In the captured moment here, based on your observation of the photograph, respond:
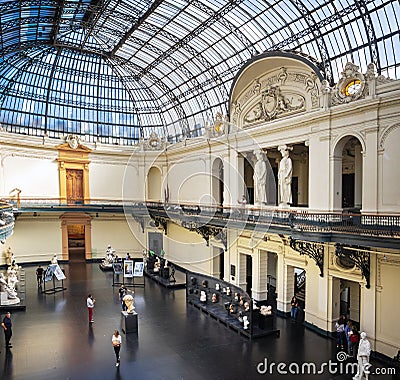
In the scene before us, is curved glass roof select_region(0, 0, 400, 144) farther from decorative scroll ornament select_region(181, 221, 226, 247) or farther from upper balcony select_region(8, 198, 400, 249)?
decorative scroll ornament select_region(181, 221, 226, 247)

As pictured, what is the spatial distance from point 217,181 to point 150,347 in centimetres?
1456

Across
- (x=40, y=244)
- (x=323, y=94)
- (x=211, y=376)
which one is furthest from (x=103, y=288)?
(x=323, y=94)

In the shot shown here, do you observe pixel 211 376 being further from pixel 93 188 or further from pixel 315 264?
pixel 93 188

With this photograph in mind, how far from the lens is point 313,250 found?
1644 cm

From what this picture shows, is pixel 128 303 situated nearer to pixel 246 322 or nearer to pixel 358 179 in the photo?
pixel 246 322

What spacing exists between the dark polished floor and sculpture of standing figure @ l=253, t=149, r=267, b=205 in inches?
270

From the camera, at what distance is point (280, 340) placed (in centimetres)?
1566

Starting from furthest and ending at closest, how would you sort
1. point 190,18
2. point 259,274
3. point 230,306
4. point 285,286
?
point 190,18
point 259,274
point 285,286
point 230,306

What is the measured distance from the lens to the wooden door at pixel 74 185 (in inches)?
1280

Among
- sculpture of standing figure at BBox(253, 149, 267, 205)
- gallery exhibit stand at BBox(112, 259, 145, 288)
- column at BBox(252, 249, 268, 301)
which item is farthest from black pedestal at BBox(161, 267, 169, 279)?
sculpture of standing figure at BBox(253, 149, 267, 205)

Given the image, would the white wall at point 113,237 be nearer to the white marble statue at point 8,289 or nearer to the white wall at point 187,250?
the white wall at point 187,250

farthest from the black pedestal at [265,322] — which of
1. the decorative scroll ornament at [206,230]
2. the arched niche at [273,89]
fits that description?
the arched niche at [273,89]

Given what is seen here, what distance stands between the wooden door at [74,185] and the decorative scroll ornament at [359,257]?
968 inches

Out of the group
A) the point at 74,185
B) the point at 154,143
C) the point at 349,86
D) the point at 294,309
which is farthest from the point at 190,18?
the point at 294,309
